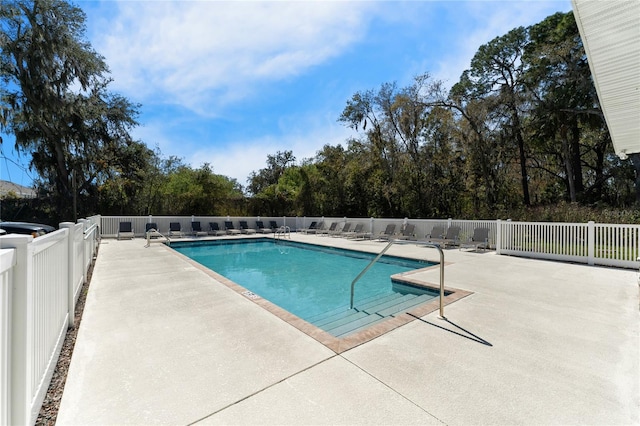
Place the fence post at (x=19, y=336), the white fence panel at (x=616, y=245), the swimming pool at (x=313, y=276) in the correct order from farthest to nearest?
the white fence panel at (x=616, y=245) → the swimming pool at (x=313, y=276) → the fence post at (x=19, y=336)

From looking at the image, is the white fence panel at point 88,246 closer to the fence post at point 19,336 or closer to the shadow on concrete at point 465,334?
the fence post at point 19,336

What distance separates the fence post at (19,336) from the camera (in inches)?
51.7

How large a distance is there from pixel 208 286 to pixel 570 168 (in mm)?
19888

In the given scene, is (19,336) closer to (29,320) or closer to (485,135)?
(29,320)

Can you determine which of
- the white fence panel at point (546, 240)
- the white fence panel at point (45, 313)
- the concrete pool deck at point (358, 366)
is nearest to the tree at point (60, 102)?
the concrete pool deck at point (358, 366)

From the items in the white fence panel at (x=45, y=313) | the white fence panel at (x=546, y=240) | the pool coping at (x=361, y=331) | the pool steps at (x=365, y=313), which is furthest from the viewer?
the white fence panel at (x=546, y=240)

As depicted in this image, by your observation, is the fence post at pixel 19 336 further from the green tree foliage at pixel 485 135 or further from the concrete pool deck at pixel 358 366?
the green tree foliage at pixel 485 135

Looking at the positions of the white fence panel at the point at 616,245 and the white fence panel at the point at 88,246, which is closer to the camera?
the white fence panel at the point at 88,246

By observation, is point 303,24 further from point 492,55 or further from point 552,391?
point 492,55

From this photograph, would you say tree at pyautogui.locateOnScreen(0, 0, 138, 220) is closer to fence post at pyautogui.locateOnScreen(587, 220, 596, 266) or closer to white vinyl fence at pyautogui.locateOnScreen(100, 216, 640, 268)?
white vinyl fence at pyautogui.locateOnScreen(100, 216, 640, 268)

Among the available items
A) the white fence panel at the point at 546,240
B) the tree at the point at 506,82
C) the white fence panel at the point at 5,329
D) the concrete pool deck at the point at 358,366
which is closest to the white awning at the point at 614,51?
the concrete pool deck at the point at 358,366

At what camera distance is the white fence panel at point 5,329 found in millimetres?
1158

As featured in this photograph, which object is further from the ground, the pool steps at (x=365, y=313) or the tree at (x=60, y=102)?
the tree at (x=60, y=102)

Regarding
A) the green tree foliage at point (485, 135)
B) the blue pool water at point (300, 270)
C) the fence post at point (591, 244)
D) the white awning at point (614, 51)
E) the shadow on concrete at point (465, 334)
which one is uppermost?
the green tree foliage at point (485, 135)
